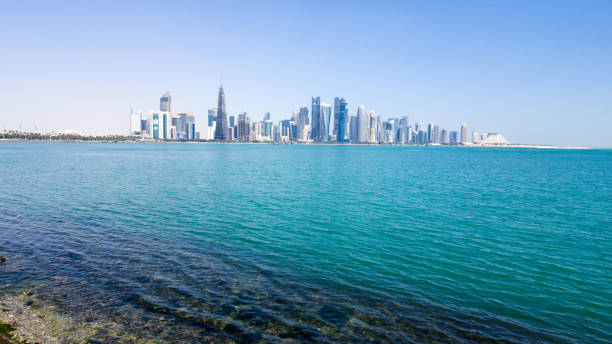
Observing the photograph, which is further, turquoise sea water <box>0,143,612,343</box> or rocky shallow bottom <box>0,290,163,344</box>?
turquoise sea water <box>0,143,612,343</box>

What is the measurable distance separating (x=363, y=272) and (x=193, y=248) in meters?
12.5

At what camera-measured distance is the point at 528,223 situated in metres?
34.4

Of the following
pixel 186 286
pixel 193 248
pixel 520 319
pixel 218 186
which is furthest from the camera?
pixel 218 186

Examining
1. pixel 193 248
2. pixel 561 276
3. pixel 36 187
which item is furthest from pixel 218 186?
pixel 561 276

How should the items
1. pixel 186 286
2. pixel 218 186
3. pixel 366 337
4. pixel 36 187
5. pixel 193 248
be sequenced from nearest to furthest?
pixel 366 337 < pixel 186 286 < pixel 193 248 < pixel 36 187 < pixel 218 186

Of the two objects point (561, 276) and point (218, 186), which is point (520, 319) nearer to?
point (561, 276)

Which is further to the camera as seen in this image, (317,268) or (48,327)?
(317,268)

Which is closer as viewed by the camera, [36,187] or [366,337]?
[366,337]

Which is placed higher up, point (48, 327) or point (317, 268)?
point (48, 327)

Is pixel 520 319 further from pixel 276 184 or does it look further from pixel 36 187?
pixel 36 187

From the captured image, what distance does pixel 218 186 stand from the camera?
58812 mm

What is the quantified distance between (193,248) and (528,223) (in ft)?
106

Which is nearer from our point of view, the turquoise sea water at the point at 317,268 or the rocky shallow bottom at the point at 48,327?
the rocky shallow bottom at the point at 48,327

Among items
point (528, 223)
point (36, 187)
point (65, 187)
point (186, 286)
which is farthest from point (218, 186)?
point (528, 223)
